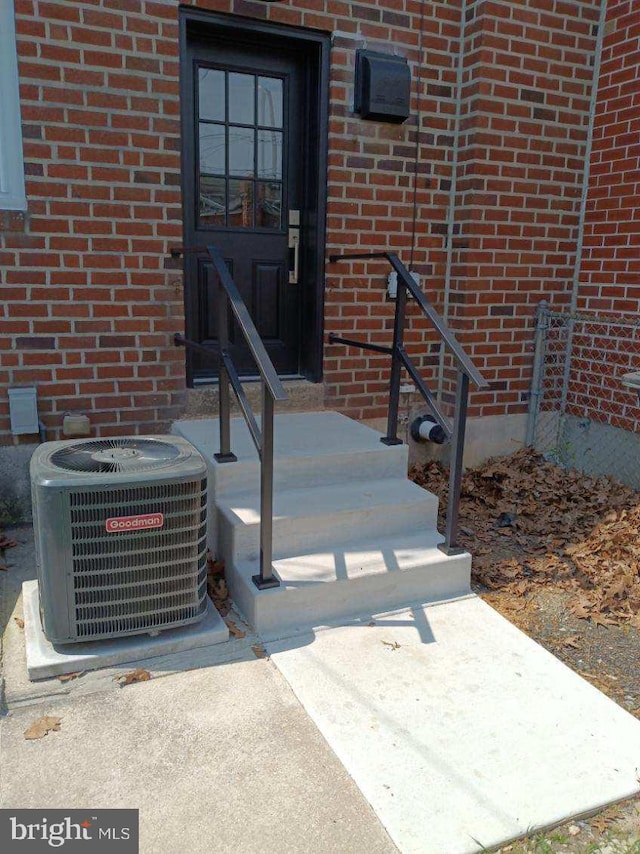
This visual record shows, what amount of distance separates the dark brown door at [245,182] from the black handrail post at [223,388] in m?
0.90

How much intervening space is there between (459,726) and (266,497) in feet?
3.49

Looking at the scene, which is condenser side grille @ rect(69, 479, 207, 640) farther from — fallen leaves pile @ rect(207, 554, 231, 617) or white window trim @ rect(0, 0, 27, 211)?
white window trim @ rect(0, 0, 27, 211)

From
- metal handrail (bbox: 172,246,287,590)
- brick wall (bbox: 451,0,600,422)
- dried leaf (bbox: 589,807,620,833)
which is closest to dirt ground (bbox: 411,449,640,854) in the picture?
dried leaf (bbox: 589,807,620,833)

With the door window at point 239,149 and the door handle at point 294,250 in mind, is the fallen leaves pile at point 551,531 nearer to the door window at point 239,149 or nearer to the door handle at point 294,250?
the door handle at point 294,250

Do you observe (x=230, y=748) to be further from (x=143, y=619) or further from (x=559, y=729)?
(x=559, y=729)

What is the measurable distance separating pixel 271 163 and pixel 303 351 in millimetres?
1140

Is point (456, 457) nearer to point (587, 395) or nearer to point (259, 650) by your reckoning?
point (259, 650)

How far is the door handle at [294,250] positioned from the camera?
4.25 m

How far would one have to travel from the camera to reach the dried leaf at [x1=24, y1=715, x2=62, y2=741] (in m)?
2.17

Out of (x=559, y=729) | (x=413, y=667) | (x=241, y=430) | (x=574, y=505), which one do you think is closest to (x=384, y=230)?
(x=241, y=430)

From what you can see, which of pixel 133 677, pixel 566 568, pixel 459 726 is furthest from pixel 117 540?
pixel 566 568

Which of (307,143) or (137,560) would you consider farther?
Answer: (307,143)

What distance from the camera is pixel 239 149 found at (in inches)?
159

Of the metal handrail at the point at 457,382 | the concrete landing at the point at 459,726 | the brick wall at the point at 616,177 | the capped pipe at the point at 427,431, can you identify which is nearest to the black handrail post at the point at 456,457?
the metal handrail at the point at 457,382
